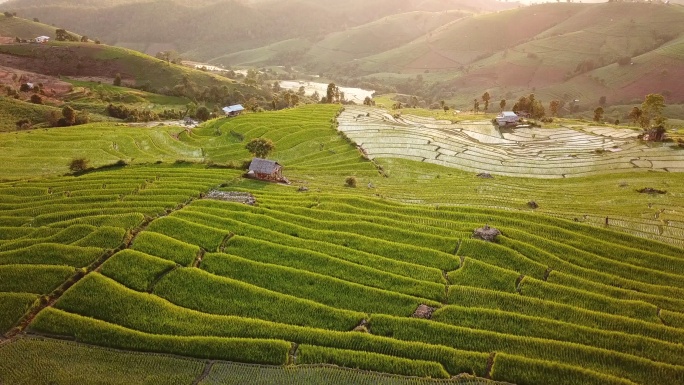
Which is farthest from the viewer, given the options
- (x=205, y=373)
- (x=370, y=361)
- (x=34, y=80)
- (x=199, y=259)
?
(x=34, y=80)

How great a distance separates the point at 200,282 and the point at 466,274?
19527mm

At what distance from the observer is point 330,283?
103 feet

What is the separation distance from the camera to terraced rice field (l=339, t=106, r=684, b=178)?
226 ft

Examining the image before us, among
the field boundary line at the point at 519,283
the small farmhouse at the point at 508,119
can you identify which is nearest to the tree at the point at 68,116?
the field boundary line at the point at 519,283

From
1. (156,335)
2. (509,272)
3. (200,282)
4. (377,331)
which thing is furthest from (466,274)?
(156,335)

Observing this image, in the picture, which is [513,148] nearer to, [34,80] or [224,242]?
[224,242]

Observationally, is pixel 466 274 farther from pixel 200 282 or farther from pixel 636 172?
pixel 636 172

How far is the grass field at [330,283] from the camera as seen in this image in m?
24.5

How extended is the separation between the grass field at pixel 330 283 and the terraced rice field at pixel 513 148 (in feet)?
57.4

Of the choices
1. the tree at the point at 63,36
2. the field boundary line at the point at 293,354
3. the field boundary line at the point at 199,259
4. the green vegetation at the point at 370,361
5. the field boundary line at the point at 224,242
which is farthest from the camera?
the tree at the point at 63,36

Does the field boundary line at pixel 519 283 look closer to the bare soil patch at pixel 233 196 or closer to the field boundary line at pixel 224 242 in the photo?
the field boundary line at pixel 224 242

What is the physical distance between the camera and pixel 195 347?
25359 mm

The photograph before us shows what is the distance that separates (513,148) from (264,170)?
171ft

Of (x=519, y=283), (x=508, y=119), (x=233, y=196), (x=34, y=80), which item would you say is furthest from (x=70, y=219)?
(x=34, y=80)
